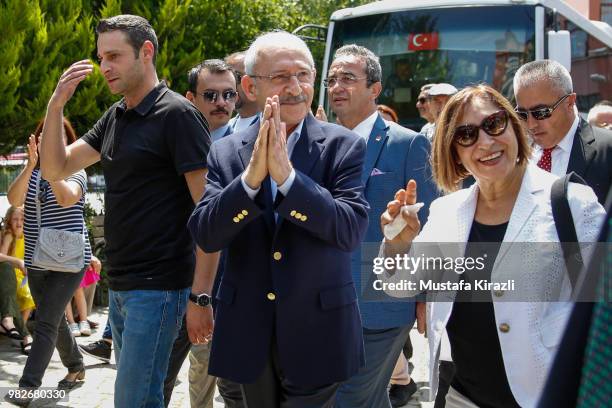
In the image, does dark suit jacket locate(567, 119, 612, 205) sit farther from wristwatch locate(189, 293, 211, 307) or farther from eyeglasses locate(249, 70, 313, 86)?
wristwatch locate(189, 293, 211, 307)

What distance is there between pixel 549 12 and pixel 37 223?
21.8ft

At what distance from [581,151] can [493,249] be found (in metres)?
1.47

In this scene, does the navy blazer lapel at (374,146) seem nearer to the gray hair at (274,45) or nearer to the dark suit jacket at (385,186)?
the dark suit jacket at (385,186)

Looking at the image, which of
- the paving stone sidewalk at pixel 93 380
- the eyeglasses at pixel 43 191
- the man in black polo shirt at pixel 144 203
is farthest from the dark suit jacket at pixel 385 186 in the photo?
the eyeglasses at pixel 43 191

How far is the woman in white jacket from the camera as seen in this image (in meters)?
2.76

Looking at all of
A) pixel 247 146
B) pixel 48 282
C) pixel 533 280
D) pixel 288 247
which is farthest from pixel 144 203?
pixel 48 282

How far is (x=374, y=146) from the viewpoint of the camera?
462cm

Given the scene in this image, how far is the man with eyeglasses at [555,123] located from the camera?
417 centimetres

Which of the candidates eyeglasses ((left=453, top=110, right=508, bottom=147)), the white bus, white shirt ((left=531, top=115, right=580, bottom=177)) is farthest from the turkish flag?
eyeglasses ((left=453, top=110, right=508, bottom=147))

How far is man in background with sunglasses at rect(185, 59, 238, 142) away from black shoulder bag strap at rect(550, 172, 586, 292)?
3.30 meters

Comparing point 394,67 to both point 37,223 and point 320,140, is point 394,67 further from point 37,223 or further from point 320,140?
point 320,140

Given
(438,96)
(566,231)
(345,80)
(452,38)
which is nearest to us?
(566,231)

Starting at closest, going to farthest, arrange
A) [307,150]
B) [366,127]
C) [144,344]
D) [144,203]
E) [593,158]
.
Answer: [307,150] < [144,344] < [144,203] < [593,158] < [366,127]

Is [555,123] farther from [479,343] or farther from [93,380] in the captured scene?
[93,380]
